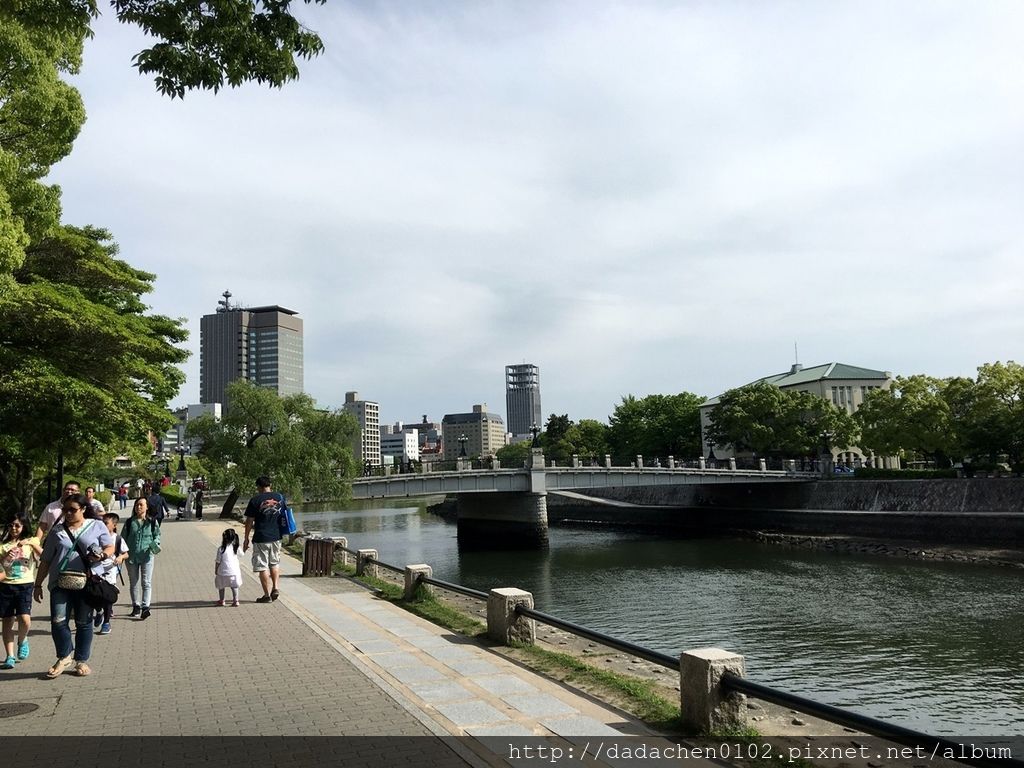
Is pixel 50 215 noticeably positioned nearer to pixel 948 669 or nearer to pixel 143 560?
pixel 143 560

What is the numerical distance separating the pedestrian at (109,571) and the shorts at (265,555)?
7.08 ft

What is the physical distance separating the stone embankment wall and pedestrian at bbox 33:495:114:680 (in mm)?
37802

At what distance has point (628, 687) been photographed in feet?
24.3

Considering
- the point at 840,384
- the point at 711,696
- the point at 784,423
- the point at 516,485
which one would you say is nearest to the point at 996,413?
the point at 784,423

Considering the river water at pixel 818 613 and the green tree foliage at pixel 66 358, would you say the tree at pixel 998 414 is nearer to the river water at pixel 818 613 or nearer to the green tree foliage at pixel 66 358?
the river water at pixel 818 613

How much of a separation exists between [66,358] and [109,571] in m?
Answer: 11.6

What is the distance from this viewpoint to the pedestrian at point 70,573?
25.3 ft

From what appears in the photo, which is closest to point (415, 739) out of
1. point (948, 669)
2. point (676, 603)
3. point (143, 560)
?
point (143, 560)

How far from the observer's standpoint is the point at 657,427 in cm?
8669

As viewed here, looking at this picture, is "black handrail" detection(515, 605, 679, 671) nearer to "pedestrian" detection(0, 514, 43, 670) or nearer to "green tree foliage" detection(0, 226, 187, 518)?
"pedestrian" detection(0, 514, 43, 670)

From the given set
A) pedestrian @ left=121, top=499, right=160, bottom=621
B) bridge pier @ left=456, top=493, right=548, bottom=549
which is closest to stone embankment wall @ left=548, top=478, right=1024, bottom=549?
bridge pier @ left=456, top=493, right=548, bottom=549

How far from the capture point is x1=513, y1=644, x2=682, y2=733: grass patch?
21.2 ft

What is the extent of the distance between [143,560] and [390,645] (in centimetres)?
445

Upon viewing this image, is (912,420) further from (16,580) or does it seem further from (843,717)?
(16,580)
